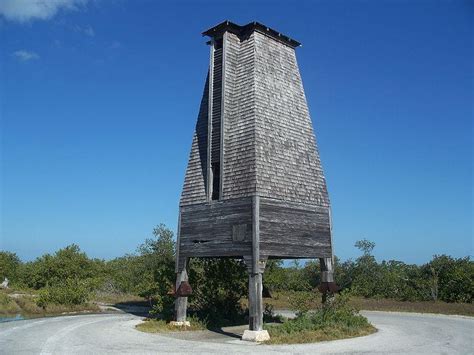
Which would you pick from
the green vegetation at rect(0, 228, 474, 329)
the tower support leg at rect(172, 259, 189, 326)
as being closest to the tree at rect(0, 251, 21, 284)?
the green vegetation at rect(0, 228, 474, 329)

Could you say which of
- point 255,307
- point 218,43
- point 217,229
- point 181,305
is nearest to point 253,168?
point 217,229

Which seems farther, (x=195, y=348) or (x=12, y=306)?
(x=12, y=306)

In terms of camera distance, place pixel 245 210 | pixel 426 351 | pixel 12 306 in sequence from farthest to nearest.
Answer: pixel 12 306, pixel 245 210, pixel 426 351

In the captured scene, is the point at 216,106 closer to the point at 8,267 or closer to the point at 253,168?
the point at 253,168

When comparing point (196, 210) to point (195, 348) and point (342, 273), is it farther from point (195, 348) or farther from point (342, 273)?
point (342, 273)

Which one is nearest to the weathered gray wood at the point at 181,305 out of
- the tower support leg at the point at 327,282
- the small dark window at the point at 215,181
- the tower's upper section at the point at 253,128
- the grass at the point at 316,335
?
the tower's upper section at the point at 253,128

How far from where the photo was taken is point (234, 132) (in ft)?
62.5

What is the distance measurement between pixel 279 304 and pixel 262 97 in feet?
70.5

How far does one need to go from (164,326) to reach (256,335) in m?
5.30

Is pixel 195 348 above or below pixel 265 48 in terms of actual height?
below

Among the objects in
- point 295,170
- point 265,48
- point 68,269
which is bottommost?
point 68,269

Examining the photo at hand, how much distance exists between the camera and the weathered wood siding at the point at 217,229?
56.8 feet

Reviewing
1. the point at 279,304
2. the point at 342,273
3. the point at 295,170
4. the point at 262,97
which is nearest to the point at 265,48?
the point at 262,97

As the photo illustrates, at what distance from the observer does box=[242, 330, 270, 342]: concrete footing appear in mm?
15605
